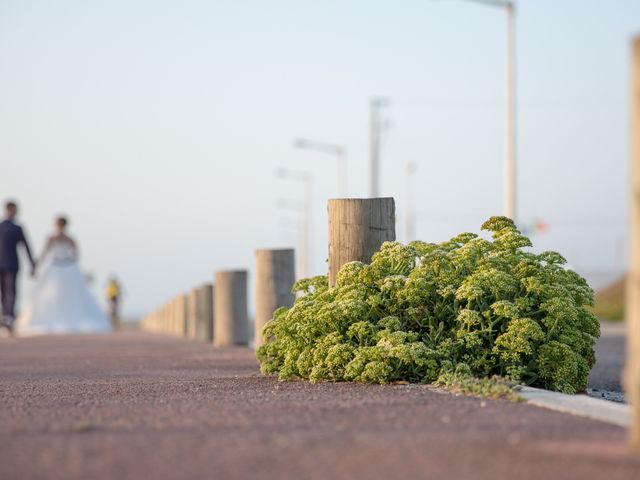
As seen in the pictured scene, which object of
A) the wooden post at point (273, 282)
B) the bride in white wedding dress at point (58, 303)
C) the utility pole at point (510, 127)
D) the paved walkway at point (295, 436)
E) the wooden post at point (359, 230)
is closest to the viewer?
the paved walkway at point (295, 436)

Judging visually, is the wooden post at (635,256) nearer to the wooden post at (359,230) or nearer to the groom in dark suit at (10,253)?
the wooden post at (359,230)

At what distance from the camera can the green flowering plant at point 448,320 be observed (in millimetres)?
9992

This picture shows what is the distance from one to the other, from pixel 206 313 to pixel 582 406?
18.5 m

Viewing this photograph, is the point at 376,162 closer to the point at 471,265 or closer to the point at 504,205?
the point at 504,205

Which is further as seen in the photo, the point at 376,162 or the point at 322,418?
the point at 376,162

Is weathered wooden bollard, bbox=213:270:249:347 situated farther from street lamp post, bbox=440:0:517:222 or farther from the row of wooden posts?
street lamp post, bbox=440:0:517:222

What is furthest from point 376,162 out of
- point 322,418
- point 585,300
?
point 322,418

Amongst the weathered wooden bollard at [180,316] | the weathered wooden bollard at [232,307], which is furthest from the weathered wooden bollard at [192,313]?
the weathered wooden bollard at [232,307]

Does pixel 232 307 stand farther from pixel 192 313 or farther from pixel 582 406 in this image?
pixel 582 406

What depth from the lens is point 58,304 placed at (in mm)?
35375

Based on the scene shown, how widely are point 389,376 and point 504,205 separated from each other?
10.7 metres

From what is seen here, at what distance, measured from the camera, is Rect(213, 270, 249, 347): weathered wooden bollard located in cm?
2091

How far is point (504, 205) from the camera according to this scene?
66.6 feet

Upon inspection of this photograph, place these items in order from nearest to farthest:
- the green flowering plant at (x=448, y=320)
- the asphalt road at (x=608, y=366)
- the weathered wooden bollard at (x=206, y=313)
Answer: the green flowering plant at (x=448, y=320) < the asphalt road at (x=608, y=366) < the weathered wooden bollard at (x=206, y=313)
